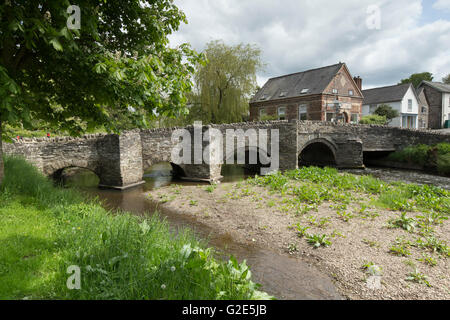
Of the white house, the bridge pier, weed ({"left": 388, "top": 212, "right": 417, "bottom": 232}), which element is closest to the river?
the bridge pier

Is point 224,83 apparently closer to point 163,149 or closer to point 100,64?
point 163,149

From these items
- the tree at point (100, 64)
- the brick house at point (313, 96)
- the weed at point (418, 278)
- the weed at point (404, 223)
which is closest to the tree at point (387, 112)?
the brick house at point (313, 96)

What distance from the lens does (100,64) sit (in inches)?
153

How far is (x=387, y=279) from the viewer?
16.0 ft

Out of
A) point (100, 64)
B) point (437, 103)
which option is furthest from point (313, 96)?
point (100, 64)

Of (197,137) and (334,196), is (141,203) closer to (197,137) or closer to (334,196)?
(197,137)

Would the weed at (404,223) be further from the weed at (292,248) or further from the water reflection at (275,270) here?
the water reflection at (275,270)

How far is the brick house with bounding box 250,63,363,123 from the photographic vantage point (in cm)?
2934

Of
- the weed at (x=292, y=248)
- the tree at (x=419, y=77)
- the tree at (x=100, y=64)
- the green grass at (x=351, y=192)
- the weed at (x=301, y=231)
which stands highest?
the tree at (x=419, y=77)

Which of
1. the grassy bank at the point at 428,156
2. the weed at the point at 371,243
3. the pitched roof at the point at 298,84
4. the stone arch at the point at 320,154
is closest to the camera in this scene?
the weed at the point at 371,243

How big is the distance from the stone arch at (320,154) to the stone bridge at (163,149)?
113mm

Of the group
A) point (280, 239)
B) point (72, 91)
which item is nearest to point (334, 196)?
point (280, 239)

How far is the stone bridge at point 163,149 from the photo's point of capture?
1208 centimetres

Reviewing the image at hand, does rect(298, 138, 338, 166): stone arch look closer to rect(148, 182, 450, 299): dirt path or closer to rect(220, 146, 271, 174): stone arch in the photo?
rect(220, 146, 271, 174): stone arch
